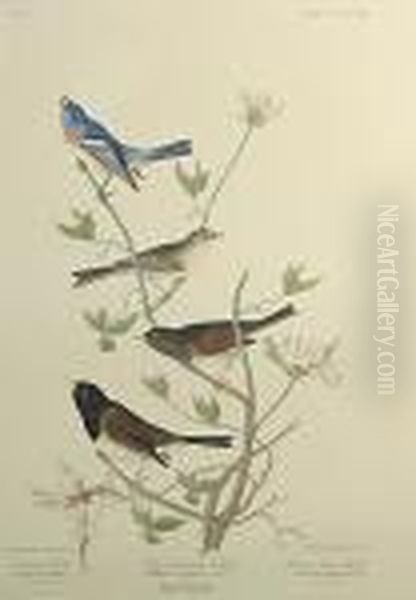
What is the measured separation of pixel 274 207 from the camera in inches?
46.6

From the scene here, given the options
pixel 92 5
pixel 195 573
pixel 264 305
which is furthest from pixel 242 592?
pixel 92 5

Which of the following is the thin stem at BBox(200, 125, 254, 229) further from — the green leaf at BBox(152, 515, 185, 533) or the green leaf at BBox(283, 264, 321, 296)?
the green leaf at BBox(152, 515, 185, 533)

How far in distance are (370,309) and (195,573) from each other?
382 millimetres

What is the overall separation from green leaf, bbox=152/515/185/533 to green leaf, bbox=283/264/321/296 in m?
0.30

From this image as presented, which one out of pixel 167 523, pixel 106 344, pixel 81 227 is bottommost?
pixel 167 523

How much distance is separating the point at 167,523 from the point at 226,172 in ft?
1.40

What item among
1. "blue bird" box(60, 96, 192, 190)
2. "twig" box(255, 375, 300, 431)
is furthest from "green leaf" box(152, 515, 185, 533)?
"blue bird" box(60, 96, 192, 190)

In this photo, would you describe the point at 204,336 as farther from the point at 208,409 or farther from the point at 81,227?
the point at 81,227

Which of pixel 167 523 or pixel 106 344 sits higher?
pixel 106 344

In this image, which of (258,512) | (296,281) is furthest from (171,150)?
(258,512)

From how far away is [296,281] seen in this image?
3.91ft

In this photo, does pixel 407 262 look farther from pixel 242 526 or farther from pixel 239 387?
pixel 242 526

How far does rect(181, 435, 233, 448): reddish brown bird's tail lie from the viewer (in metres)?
1.21

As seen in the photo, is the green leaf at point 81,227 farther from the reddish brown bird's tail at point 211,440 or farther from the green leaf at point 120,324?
the reddish brown bird's tail at point 211,440
